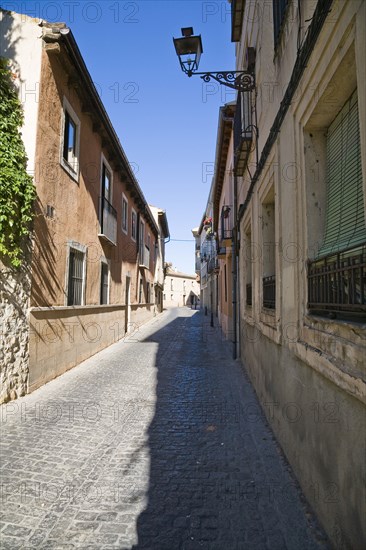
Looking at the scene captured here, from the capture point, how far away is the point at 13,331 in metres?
5.34

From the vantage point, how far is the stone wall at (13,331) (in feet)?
16.7

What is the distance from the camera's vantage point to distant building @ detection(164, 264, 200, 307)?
5644 centimetres

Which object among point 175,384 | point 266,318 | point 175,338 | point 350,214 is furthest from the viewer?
point 175,338

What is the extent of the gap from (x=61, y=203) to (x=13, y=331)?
9.77 ft

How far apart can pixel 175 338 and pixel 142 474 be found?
10.8 meters

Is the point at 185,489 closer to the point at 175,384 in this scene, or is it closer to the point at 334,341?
the point at 334,341

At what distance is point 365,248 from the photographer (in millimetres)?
1969

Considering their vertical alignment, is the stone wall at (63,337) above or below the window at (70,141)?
below

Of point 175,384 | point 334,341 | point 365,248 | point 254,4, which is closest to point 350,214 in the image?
point 365,248

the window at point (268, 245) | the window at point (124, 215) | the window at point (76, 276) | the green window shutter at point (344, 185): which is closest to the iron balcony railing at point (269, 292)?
the window at point (268, 245)

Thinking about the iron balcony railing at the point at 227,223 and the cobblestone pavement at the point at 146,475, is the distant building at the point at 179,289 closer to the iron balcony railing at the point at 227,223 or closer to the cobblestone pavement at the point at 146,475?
the iron balcony railing at the point at 227,223

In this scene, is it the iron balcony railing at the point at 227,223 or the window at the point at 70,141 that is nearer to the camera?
the window at the point at 70,141

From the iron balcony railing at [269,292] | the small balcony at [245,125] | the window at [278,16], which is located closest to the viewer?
the window at [278,16]

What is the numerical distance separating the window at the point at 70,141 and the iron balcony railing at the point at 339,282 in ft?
20.2
